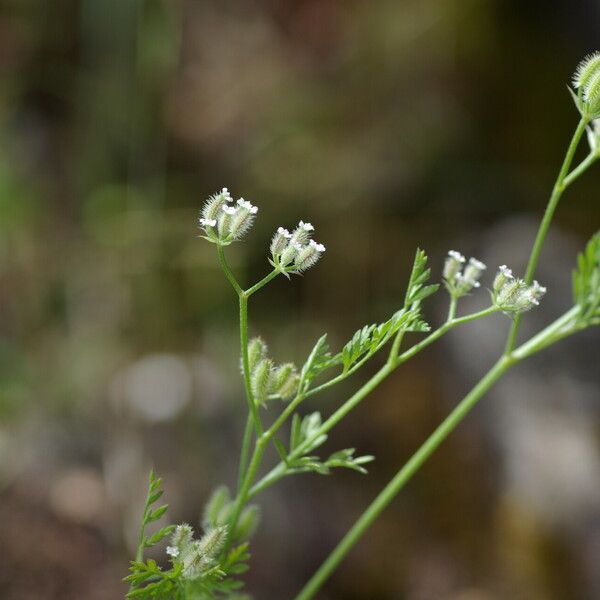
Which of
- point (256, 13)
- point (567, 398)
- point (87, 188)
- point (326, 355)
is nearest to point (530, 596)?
point (567, 398)

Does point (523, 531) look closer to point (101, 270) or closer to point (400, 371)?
point (400, 371)

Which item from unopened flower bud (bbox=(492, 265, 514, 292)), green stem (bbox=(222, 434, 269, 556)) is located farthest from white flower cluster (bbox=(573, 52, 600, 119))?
green stem (bbox=(222, 434, 269, 556))

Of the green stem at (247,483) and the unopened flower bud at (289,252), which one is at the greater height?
the unopened flower bud at (289,252)

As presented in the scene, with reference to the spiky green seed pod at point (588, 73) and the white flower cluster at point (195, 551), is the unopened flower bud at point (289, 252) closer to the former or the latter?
the white flower cluster at point (195, 551)

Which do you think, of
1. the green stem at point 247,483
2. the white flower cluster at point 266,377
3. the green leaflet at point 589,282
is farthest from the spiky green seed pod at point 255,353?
the green leaflet at point 589,282

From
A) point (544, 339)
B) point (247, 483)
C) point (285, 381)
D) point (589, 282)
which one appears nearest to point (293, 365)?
point (285, 381)

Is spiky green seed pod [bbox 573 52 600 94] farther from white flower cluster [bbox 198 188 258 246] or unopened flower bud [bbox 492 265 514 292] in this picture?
white flower cluster [bbox 198 188 258 246]
